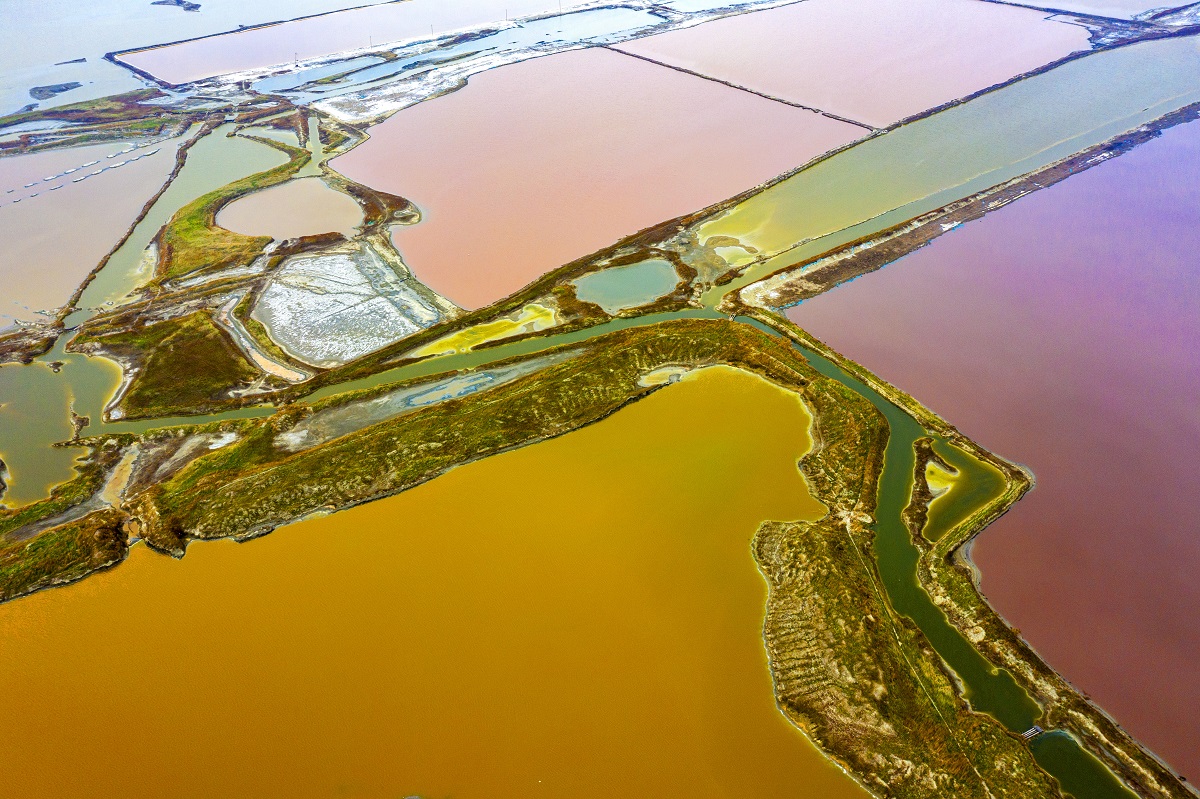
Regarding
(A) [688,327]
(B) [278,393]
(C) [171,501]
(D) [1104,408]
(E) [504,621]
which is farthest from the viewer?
(A) [688,327]

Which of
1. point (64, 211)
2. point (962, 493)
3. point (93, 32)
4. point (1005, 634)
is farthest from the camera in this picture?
point (93, 32)

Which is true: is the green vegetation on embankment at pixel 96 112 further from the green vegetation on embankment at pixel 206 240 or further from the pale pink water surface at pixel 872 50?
the pale pink water surface at pixel 872 50

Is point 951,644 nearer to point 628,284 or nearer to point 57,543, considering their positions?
point 628,284

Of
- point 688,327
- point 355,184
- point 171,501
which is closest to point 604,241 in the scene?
point 688,327

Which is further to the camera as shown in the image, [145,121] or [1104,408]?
[145,121]

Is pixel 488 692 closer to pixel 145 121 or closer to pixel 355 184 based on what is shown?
pixel 355 184

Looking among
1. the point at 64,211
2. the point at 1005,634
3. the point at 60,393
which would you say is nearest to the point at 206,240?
the point at 64,211

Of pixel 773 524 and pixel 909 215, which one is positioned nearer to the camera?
pixel 773 524
